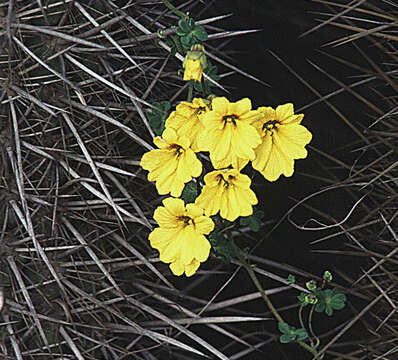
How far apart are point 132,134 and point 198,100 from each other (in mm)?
212

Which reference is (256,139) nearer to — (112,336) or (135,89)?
(135,89)

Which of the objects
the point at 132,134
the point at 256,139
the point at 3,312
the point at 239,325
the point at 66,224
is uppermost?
the point at 256,139

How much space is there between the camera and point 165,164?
798 millimetres

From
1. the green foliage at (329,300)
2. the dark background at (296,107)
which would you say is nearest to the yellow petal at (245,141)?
the green foliage at (329,300)

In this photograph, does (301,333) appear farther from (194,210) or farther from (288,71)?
(288,71)

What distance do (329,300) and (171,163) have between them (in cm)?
33

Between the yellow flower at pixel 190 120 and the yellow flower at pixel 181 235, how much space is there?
0.09 metres

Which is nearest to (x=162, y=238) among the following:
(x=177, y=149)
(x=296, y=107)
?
(x=177, y=149)

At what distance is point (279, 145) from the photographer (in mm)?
802

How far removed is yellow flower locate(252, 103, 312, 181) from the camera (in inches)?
31.1

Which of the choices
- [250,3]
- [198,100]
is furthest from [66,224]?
[250,3]

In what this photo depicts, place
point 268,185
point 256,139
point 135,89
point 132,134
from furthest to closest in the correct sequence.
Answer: point 268,185
point 135,89
point 132,134
point 256,139

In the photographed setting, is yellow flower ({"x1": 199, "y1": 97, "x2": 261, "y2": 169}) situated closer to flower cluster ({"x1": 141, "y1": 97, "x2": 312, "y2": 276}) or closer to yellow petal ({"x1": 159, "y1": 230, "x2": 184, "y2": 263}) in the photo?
flower cluster ({"x1": 141, "y1": 97, "x2": 312, "y2": 276})

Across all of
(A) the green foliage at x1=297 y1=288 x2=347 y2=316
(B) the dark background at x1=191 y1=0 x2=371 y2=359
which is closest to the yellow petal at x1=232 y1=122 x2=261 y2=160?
(A) the green foliage at x1=297 y1=288 x2=347 y2=316
